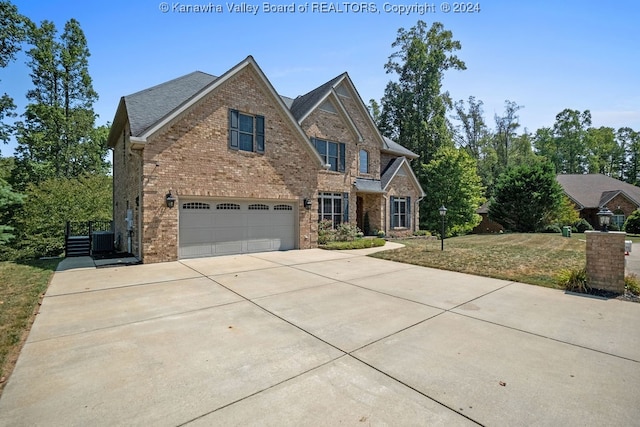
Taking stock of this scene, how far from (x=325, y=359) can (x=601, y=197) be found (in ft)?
136

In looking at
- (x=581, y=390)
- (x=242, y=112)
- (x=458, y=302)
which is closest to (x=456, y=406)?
(x=581, y=390)

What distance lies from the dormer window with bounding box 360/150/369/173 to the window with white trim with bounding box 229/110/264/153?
8.51m

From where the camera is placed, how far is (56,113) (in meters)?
25.1

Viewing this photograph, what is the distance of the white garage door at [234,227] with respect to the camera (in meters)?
11.0

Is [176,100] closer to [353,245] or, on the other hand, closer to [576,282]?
[353,245]

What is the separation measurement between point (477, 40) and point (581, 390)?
33.6ft

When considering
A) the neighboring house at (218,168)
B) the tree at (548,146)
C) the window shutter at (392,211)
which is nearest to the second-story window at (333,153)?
the neighboring house at (218,168)

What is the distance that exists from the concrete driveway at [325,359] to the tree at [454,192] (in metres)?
18.3

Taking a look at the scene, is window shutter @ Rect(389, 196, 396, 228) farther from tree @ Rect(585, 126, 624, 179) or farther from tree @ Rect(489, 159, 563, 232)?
tree @ Rect(585, 126, 624, 179)

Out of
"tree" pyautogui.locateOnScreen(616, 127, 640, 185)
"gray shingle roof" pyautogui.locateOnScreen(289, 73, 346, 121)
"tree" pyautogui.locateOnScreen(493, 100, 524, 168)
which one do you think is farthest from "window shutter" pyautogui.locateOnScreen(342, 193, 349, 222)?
"tree" pyautogui.locateOnScreen(616, 127, 640, 185)

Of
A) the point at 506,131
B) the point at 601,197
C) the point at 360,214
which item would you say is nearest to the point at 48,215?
the point at 360,214

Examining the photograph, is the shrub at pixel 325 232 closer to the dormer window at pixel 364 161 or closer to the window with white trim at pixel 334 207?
the window with white trim at pixel 334 207

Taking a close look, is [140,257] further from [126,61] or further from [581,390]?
[581,390]

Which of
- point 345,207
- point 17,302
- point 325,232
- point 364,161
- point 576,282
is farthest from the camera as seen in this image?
point 364,161
